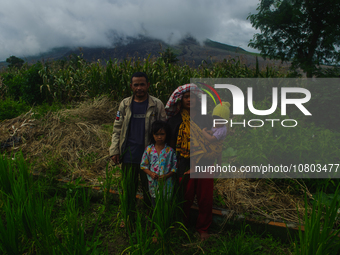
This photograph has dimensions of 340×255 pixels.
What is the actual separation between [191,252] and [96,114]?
4303mm

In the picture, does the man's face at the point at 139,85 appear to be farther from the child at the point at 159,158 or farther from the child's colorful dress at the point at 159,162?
the child's colorful dress at the point at 159,162

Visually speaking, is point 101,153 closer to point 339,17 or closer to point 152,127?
point 152,127

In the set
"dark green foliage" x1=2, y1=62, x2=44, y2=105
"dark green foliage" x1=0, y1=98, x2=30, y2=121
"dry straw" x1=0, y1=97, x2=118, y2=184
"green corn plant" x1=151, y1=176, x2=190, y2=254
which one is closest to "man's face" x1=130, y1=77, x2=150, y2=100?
"green corn plant" x1=151, y1=176, x2=190, y2=254

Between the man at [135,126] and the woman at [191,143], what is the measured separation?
27cm

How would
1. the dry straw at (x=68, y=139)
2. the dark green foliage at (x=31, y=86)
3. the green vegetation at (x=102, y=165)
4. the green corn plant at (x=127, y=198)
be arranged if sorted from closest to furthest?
the green vegetation at (x=102, y=165) < the green corn plant at (x=127, y=198) < the dry straw at (x=68, y=139) < the dark green foliage at (x=31, y=86)

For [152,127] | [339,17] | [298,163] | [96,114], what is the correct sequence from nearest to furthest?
[152,127] → [298,163] → [96,114] → [339,17]

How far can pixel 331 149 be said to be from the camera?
2.89m

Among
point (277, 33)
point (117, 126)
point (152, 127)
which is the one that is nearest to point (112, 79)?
point (117, 126)

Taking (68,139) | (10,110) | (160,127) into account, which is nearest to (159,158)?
(160,127)

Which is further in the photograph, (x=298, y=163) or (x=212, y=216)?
(x=298, y=163)

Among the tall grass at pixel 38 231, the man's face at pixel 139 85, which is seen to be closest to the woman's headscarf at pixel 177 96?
the man's face at pixel 139 85

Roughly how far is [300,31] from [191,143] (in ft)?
21.8

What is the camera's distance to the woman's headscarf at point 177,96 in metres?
2.24

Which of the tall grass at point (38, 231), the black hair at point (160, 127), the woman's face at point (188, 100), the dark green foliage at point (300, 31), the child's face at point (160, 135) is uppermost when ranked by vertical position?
the dark green foliage at point (300, 31)
